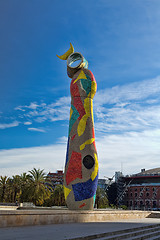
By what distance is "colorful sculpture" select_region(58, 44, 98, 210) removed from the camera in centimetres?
2159

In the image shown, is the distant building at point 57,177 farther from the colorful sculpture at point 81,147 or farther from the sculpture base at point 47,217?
the sculpture base at point 47,217

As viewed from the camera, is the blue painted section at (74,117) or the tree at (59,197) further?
the tree at (59,197)

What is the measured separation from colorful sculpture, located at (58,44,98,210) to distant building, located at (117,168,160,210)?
202ft

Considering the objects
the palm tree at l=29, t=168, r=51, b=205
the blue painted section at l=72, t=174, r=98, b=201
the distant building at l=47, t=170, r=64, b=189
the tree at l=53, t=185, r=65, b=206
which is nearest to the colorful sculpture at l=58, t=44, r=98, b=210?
the blue painted section at l=72, t=174, r=98, b=201

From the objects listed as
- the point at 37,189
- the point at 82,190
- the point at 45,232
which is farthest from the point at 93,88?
the point at 37,189

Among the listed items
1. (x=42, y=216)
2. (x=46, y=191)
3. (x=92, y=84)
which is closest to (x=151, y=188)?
(x=46, y=191)

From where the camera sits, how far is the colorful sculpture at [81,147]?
70.8 feet

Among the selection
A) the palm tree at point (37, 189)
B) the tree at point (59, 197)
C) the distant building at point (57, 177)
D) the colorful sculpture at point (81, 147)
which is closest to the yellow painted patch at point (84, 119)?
→ the colorful sculpture at point (81, 147)

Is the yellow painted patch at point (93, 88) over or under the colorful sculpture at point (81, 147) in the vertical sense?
over

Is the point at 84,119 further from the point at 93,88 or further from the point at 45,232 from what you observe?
the point at 45,232

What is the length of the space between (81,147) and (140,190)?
2613 inches

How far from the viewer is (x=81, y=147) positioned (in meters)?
22.3

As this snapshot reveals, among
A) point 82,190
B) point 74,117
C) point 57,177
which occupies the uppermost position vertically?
point 57,177

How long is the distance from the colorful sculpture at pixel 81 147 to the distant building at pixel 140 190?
6169 centimetres
